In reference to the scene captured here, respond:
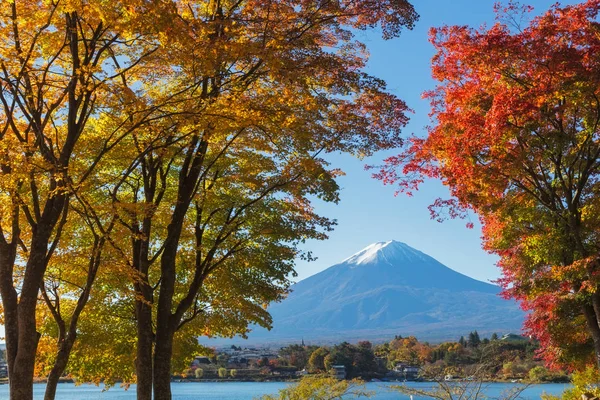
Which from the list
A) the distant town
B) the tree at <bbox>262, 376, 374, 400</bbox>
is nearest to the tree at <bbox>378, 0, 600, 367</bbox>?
the tree at <bbox>262, 376, 374, 400</bbox>

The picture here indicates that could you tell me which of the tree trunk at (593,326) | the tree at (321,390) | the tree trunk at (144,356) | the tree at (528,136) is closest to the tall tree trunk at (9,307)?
the tree trunk at (144,356)

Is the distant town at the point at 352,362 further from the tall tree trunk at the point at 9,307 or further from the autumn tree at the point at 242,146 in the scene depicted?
the tall tree trunk at the point at 9,307

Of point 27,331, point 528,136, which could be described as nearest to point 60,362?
point 27,331

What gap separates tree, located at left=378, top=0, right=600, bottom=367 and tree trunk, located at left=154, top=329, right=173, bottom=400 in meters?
5.86

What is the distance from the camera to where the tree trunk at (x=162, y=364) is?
11.3 meters

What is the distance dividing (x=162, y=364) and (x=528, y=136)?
8.11 meters

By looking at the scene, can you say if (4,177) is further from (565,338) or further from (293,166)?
(565,338)

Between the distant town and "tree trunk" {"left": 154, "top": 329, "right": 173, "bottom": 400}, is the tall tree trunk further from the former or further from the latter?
the distant town

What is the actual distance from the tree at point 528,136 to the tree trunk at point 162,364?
19.2 ft

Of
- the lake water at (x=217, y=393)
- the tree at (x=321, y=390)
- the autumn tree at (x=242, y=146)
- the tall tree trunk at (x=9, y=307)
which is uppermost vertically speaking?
the autumn tree at (x=242, y=146)

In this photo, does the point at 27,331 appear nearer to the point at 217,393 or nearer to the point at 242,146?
the point at 242,146

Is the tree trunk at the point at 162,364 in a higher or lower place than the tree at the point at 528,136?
lower

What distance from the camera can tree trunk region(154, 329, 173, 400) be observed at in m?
11.3

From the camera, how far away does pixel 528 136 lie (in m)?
12.1
